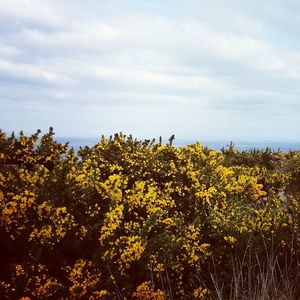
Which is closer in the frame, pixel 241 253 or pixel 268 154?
pixel 241 253

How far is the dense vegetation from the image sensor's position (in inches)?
159

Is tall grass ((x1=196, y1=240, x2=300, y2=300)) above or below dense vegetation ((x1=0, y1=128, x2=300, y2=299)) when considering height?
below

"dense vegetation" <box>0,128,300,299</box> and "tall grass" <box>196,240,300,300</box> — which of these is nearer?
"dense vegetation" <box>0,128,300,299</box>

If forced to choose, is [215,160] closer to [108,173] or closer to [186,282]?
[108,173]

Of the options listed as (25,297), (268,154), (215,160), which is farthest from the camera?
(268,154)

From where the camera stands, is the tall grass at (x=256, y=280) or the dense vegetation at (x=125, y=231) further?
the tall grass at (x=256, y=280)

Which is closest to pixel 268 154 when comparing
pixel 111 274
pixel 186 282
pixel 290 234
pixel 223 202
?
pixel 223 202

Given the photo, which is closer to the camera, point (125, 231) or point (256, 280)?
point (125, 231)

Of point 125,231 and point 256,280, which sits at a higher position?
point 125,231

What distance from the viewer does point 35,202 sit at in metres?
4.20

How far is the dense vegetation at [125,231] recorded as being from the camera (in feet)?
13.3

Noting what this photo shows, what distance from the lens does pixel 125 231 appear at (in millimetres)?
4672

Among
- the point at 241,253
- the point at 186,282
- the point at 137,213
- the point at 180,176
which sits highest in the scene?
the point at 180,176

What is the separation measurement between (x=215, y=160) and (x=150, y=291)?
3.58m
